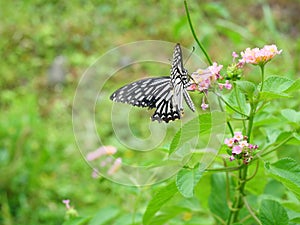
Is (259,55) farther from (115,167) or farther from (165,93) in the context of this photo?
(115,167)

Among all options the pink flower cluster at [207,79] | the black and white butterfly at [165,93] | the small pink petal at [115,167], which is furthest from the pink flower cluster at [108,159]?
the pink flower cluster at [207,79]

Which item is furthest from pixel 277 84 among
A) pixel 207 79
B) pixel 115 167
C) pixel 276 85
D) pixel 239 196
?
pixel 115 167

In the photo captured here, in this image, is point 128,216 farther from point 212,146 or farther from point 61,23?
point 61,23

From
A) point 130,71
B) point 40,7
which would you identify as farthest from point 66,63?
point 40,7

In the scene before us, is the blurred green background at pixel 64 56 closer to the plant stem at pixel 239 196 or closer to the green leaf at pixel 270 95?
the plant stem at pixel 239 196

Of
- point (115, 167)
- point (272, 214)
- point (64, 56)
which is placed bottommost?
point (272, 214)

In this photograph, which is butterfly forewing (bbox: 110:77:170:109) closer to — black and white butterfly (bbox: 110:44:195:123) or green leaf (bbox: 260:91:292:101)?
black and white butterfly (bbox: 110:44:195:123)
